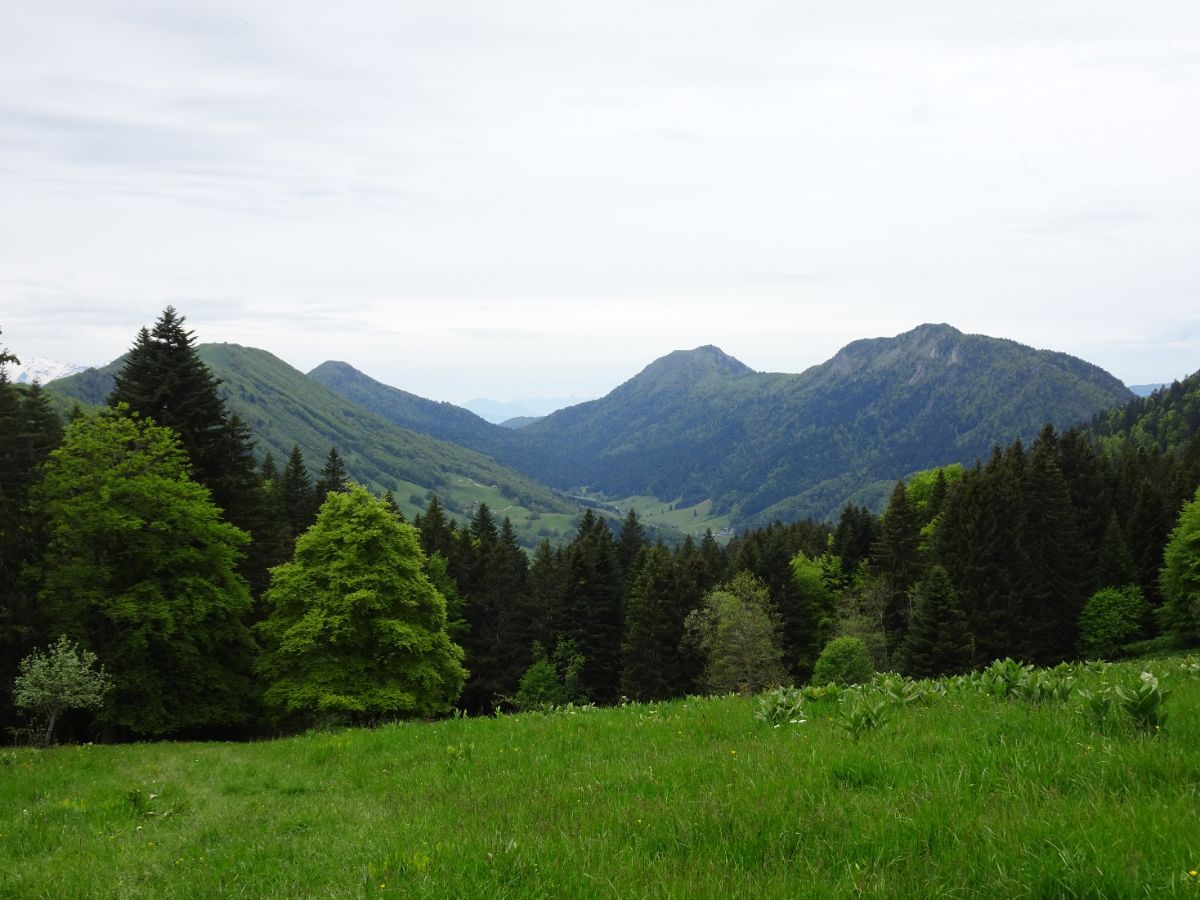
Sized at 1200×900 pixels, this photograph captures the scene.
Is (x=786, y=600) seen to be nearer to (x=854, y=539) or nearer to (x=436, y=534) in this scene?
(x=854, y=539)

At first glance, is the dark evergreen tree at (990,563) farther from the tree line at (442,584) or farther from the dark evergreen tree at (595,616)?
the dark evergreen tree at (595,616)

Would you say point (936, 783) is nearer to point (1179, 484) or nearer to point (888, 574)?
point (888, 574)

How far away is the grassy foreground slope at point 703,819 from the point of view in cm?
482

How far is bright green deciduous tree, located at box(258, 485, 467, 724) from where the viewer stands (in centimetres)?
3191

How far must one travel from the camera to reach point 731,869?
17.5 ft

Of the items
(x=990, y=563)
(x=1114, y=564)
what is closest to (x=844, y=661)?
(x=990, y=563)

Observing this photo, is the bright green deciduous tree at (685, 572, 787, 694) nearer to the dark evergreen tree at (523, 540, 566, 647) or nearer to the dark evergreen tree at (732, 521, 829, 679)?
the dark evergreen tree at (732, 521, 829, 679)

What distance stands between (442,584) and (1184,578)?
52820 millimetres

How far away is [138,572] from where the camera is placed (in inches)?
1206

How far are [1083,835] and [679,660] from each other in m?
55.0

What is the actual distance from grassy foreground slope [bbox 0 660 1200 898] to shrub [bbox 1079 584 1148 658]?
52557 mm

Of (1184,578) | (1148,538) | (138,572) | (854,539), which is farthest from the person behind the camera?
(854,539)

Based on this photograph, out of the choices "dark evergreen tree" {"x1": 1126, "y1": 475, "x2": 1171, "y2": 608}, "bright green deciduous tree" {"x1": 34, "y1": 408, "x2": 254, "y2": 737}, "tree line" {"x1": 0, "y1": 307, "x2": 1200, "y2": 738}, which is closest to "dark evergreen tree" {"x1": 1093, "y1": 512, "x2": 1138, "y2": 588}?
"tree line" {"x1": 0, "y1": 307, "x2": 1200, "y2": 738}

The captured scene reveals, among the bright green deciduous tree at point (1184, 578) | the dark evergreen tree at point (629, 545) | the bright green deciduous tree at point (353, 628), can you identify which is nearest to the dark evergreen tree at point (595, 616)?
the dark evergreen tree at point (629, 545)
